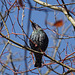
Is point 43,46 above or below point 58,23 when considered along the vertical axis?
below

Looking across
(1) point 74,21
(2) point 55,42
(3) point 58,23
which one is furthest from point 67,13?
(2) point 55,42

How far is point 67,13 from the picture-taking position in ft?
9.28

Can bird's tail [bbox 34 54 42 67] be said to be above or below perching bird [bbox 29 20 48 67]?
below

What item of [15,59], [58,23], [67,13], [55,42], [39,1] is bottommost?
[15,59]

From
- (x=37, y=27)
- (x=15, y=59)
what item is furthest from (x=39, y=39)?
(x=15, y=59)

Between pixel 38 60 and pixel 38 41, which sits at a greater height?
pixel 38 41

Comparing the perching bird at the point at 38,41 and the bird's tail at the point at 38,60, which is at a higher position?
the perching bird at the point at 38,41

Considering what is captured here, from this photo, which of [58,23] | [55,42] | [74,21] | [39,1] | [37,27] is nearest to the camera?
[58,23]

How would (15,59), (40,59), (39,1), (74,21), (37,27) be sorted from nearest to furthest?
(74,21), (39,1), (40,59), (37,27), (15,59)

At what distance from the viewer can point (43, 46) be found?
337 centimetres

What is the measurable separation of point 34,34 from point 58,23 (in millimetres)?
1829

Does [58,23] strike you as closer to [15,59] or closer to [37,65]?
[37,65]

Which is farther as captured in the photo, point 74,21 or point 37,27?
point 37,27

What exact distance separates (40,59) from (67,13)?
3.46 feet
